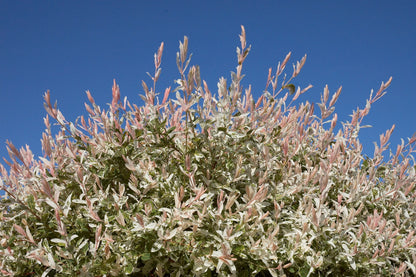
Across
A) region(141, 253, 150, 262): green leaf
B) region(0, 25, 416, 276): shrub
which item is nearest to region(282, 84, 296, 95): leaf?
region(0, 25, 416, 276): shrub

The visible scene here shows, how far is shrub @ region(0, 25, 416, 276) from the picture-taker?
2.56 metres

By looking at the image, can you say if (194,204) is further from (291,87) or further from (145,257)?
(291,87)

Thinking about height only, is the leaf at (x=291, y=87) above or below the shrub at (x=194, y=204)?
above

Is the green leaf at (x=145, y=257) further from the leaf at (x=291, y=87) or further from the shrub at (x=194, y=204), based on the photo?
the leaf at (x=291, y=87)

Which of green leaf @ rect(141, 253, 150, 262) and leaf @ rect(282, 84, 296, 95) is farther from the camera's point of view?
leaf @ rect(282, 84, 296, 95)

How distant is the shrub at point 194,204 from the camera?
101 inches

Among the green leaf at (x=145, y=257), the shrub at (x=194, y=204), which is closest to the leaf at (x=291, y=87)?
the shrub at (x=194, y=204)

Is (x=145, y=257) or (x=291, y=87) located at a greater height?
(x=291, y=87)

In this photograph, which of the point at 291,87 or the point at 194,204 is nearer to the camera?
the point at 194,204

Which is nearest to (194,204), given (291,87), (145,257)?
(145,257)

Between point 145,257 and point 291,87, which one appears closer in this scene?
point 145,257

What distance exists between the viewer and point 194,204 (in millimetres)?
2613

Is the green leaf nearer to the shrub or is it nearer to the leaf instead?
the shrub

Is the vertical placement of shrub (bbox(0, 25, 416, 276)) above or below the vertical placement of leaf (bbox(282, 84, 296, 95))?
below
